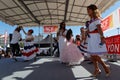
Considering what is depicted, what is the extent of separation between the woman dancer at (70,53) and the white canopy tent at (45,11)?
8.38 meters

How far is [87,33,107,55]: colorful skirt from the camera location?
635 cm

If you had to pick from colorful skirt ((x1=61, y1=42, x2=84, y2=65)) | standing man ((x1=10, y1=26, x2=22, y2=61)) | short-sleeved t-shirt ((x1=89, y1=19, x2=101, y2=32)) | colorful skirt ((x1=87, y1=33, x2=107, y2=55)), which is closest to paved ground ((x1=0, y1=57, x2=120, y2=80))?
colorful skirt ((x1=87, y1=33, x2=107, y2=55))

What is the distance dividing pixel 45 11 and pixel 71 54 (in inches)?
583

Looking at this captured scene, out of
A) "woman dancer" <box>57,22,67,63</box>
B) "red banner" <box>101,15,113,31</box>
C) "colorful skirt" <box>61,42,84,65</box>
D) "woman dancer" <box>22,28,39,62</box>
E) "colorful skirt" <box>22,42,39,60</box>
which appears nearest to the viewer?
"colorful skirt" <box>61,42,84,65</box>

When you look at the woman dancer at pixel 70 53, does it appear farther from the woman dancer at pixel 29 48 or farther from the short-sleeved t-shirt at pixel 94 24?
the short-sleeved t-shirt at pixel 94 24

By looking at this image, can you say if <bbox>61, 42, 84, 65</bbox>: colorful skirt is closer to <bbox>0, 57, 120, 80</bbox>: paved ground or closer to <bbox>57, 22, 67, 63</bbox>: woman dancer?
<bbox>57, 22, 67, 63</bbox>: woman dancer

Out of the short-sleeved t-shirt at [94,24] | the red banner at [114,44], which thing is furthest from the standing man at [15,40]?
the short-sleeved t-shirt at [94,24]

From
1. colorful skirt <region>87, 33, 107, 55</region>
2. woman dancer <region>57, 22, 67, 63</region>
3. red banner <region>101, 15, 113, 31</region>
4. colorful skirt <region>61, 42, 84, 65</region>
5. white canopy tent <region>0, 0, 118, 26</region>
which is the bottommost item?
colorful skirt <region>61, 42, 84, 65</region>

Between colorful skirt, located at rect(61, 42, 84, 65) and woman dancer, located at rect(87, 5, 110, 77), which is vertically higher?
woman dancer, located at rect(87, 5, 110, 77)

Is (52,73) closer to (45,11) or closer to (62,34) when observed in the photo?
(62,34)

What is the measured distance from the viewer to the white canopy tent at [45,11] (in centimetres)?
1989

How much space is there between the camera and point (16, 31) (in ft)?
42.0

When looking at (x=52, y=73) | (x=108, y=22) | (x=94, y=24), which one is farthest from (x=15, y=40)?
(x=94, y=24)

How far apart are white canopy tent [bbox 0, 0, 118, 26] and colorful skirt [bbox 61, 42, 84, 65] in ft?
27.7
